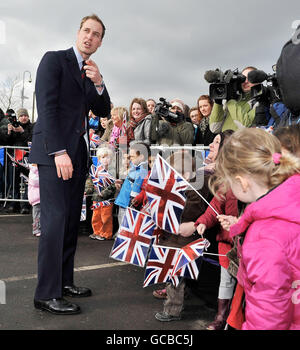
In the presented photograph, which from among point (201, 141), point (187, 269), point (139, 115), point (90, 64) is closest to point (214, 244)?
point (187, 269)

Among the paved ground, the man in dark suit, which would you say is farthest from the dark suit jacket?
the paved ground

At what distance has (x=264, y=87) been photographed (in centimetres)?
336

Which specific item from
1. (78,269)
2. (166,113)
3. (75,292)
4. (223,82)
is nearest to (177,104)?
(166,113)

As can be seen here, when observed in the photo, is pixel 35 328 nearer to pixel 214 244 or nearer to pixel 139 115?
pixel 214 244

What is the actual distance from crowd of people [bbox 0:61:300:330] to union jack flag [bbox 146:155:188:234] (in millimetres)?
176

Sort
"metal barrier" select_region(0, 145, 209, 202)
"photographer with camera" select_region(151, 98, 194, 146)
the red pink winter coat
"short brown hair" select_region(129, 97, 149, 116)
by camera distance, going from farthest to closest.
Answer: "metal barrier" select_region(0, 145, 209, 202) < "short brown hair" select_region(129, 97, 149, 116) < "photographer with camera" select_region(151, 98, 194, 146) < the red pink winter coat

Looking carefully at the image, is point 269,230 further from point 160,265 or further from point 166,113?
point 166,113

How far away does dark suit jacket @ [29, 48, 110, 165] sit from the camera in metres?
2.79

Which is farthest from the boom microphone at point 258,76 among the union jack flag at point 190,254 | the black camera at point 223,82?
the union jack flag at point 190,254

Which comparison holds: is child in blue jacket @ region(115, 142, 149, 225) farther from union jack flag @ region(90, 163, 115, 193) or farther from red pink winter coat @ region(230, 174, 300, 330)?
red pink winter coat @ region(230, 174, 300, 330)

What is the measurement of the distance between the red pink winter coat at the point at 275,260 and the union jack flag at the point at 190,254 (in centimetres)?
109

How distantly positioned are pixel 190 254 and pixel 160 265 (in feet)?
0.90

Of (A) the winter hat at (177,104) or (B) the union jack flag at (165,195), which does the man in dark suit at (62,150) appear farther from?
(A) the winter hat at (177,104)
